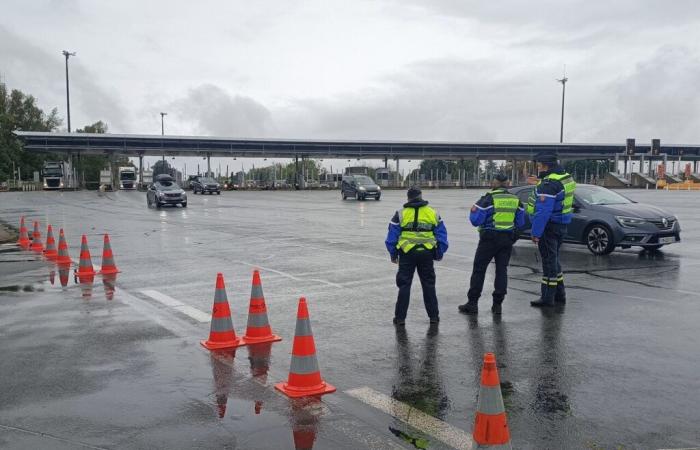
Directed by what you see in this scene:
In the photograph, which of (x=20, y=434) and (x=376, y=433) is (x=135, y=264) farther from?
(x=376, y=433)

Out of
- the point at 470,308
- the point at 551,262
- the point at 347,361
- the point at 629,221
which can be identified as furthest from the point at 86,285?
the point at 629,221

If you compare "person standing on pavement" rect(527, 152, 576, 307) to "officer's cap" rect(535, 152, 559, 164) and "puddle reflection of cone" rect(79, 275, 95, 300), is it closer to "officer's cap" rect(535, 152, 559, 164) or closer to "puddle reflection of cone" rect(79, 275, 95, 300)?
"officer's cap" rect(535, 152, 559, 164)

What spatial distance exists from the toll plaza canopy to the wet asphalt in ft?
211

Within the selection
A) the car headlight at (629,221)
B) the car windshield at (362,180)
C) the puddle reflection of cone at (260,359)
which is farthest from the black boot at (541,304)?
the car windshield at (362,180)

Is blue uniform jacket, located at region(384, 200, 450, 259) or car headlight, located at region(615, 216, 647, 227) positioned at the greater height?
blue uniform jacket, located at region(384, 200, 450, 259)

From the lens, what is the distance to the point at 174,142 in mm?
74938

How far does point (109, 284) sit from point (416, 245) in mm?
5615

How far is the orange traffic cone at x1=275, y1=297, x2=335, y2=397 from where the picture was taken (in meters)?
5.03

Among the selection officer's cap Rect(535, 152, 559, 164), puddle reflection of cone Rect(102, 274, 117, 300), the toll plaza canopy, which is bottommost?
puddle reflection of cone Rect(102, 274, 117, 300)

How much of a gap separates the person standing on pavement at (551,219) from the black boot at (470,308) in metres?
0.87

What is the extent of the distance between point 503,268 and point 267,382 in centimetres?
379

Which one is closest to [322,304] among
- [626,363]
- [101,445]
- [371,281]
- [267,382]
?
[371,281]

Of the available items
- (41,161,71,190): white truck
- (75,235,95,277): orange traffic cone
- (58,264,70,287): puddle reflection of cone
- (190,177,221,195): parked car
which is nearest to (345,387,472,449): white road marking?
(58,264,70,287): puddle reflection of cone

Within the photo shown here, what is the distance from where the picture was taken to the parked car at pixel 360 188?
42.7 metres
